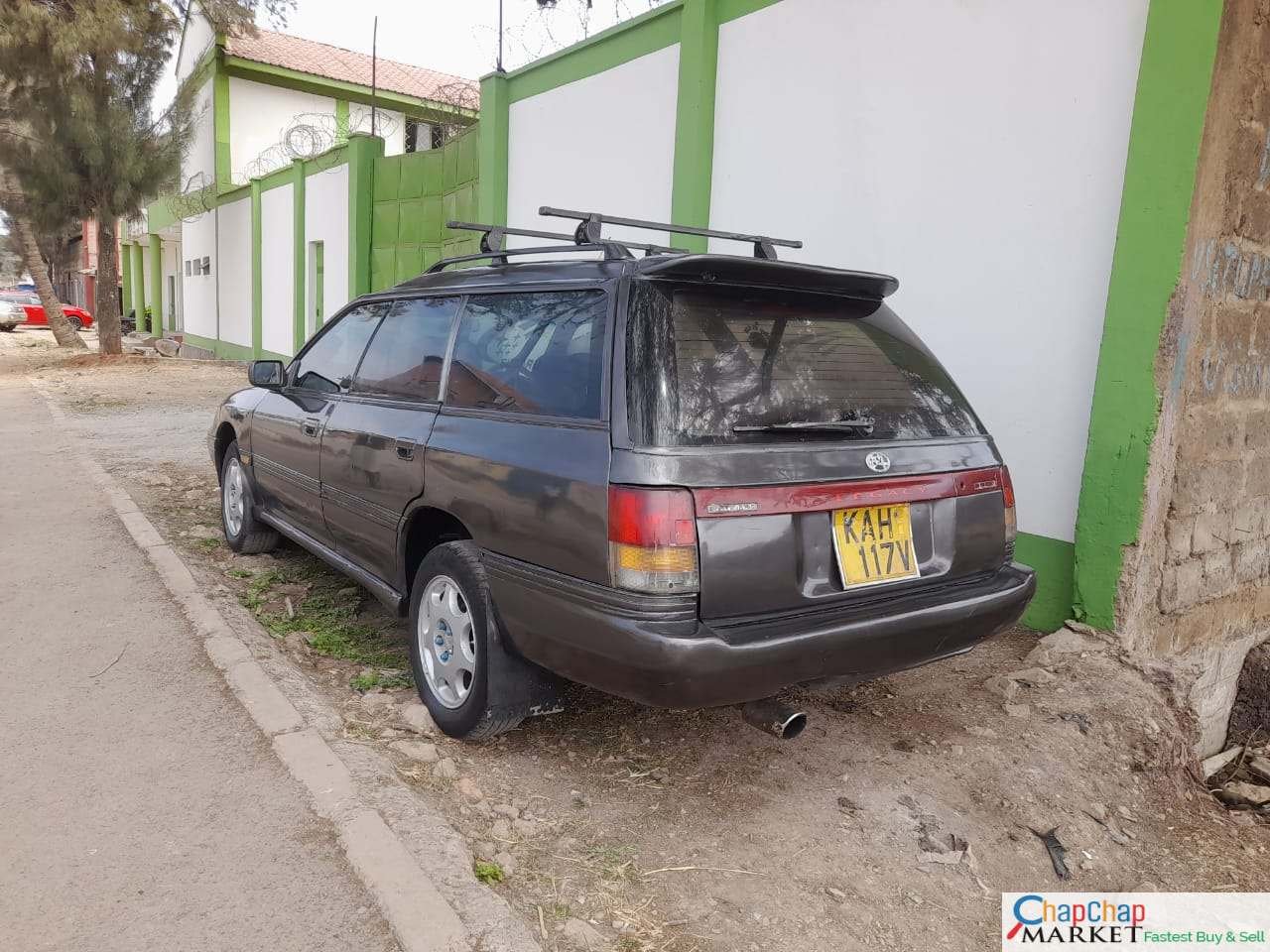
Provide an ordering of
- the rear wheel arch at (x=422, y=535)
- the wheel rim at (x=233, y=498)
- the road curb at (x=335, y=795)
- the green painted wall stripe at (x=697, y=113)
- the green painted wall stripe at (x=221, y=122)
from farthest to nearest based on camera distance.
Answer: the green painted wall stripe at (x=221, y=122)
the green painted wall stripe at (x=697, y=113)
the wheel rim at (x=233, y=498)
the rear wheel arch at (x=422, y=535)
the road curb at (x=335, y=795)

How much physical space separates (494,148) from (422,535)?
656 centimetres

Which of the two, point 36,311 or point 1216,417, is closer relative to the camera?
point 1216,417

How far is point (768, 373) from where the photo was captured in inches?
117

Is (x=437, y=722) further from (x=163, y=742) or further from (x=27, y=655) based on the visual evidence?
(x=27, y=655)

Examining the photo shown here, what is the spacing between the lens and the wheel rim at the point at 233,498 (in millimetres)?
5695

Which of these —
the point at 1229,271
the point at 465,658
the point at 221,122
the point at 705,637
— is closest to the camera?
the point at 705,637

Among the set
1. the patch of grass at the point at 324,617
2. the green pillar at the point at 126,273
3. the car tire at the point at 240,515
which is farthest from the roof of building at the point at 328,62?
the patch of grass at the point at 324,617

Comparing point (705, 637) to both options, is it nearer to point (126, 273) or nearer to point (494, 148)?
point (494, 148)

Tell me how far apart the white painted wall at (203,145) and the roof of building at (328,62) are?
139 centimetres

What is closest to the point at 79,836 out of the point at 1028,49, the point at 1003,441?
the point at 1003,441

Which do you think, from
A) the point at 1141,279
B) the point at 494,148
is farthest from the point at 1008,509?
the point at 494,148

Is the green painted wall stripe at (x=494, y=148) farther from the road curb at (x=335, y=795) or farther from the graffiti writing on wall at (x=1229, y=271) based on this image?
the graffiti writing on wall at (x=1229, y=271)

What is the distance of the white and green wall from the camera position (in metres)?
4.11

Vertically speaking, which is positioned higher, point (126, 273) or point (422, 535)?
point (126, 273)
